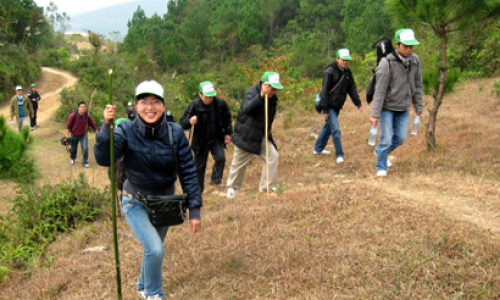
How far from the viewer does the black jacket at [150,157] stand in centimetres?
306

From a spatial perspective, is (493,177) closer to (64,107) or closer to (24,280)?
(24,280)

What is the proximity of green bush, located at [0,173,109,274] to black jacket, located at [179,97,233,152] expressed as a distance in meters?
1.65

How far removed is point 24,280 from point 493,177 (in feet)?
18.7

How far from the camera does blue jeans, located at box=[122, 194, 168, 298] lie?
3.10 m

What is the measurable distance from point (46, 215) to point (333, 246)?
4237 millimetres

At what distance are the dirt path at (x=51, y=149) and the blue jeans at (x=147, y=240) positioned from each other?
3.77 meters

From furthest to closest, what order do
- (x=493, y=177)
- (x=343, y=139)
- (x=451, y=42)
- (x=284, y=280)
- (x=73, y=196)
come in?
(x=451, y=42) < (x=343, y=139) < (x=73, y=196) < (x=493, y=177) < (x=284, y=280)

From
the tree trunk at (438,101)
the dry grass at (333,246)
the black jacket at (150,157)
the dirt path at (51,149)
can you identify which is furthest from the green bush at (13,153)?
the tree trunk at (438,101)

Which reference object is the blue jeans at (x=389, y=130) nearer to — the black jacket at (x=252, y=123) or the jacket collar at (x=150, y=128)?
the black jacket at (x=252, y=123)

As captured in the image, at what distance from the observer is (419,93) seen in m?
5.76

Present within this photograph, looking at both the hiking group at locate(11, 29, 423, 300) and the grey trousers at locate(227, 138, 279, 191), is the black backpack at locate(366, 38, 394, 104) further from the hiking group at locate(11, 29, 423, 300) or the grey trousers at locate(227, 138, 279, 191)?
the grey trousers at locate(227, 138, 279, 191)

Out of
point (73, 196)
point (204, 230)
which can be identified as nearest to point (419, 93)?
point (204, 230)

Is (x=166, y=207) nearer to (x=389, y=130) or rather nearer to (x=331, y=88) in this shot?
(x=389, y=130)

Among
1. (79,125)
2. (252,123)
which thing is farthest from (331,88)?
(79,125)
